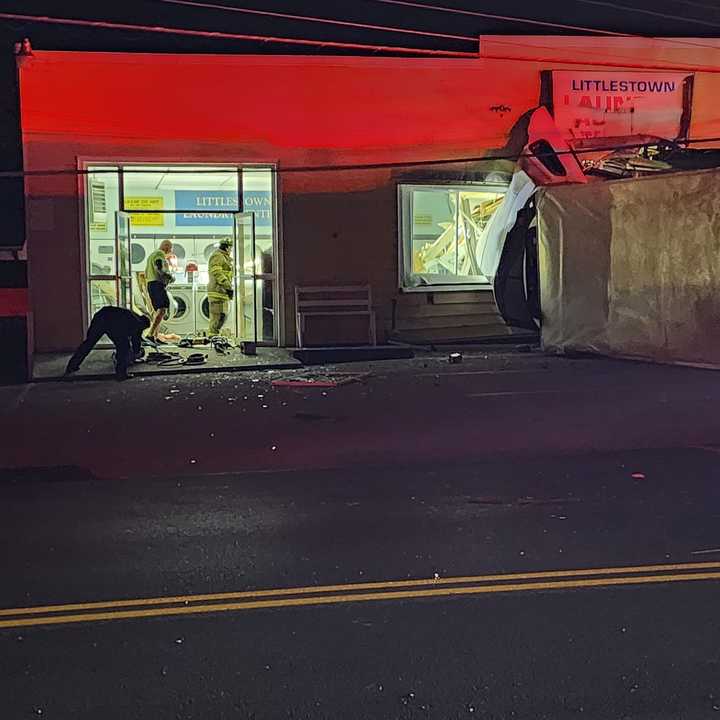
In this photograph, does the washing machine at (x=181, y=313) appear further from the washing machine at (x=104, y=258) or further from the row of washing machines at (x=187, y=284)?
the washing machine at (x=104, y=258)

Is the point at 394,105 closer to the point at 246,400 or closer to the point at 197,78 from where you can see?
the point at 197,78

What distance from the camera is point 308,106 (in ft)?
55.4

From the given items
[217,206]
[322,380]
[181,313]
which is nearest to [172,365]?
[322,380]

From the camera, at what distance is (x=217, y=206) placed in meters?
17.4

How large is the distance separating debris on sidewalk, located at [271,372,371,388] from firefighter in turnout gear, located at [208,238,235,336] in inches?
141

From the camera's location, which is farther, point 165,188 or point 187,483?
point 165,188

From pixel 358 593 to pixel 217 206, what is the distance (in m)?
13.1

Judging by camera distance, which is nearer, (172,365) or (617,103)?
(172,365)

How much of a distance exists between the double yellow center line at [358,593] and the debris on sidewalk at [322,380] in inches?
302

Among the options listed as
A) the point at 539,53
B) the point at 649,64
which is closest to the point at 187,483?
the point at 539,53

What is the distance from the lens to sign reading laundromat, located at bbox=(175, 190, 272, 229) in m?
17.3

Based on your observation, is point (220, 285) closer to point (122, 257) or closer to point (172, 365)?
→ point (122, 257)

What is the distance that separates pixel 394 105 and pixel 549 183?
Result: 3134mm

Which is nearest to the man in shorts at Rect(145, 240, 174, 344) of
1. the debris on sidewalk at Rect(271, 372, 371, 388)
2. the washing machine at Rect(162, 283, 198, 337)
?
the washing machine at Rect(162, 283, 198, 337)
